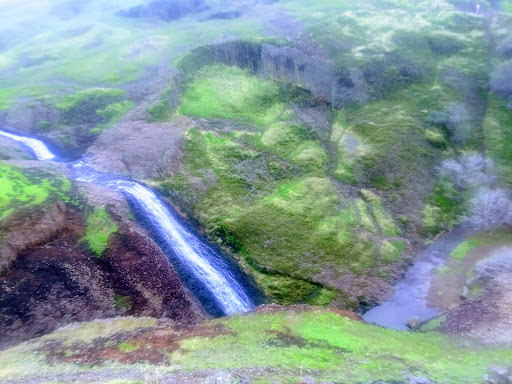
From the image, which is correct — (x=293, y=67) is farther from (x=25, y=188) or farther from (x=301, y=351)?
(x=301, y=351)

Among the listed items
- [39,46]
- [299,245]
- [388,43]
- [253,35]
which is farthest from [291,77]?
[39,46]

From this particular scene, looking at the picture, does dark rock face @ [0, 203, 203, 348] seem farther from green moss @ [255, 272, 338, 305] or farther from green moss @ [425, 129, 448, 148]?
green moss @ [425, 129, 448, 148]

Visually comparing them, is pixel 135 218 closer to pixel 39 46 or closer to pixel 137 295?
pixel 137 295

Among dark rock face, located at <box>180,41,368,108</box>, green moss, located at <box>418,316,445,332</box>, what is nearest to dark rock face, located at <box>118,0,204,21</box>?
dark rock face, located at <box>180,41,368,108</box>

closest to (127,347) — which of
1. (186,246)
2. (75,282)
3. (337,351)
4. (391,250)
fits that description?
(75,282)

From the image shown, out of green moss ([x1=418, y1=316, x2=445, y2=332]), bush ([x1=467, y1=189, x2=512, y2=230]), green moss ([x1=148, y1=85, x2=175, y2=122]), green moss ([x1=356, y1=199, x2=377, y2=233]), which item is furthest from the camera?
green moss ([x1=148, y1=85, x2=175, y2=122])
